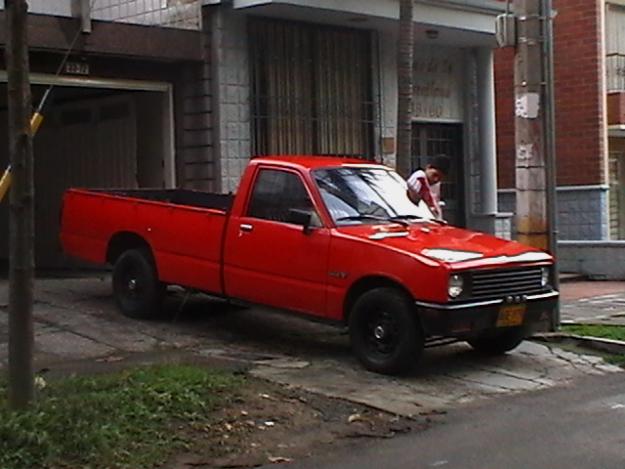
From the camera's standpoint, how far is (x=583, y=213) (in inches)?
872

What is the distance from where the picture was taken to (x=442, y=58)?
60.3ft

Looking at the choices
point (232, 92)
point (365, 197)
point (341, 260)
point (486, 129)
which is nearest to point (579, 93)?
point (486, 129)

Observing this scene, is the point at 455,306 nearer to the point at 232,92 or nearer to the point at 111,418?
the point at 111,418

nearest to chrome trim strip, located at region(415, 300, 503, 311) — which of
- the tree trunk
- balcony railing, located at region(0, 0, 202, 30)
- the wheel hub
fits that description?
the wheel hub

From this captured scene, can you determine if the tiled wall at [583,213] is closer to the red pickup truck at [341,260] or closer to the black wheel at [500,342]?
the red pickup truck at [341,260]

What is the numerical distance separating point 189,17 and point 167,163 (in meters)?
2.08

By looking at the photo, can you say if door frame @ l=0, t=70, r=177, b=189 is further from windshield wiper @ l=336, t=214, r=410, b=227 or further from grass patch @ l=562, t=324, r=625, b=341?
grass patch @ l=562, t=324, r=625, b=341

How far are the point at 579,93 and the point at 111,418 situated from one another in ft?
54.7

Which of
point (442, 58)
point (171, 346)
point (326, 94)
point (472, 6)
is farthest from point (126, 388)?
point (442, 58)

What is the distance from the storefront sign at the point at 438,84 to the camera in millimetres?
18000

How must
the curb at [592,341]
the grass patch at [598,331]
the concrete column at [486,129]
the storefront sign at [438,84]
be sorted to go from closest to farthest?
the curb at [592,341]
the grass patch at [598,331]
the storefront sign at [438,84]
the concrete column at [486,129]

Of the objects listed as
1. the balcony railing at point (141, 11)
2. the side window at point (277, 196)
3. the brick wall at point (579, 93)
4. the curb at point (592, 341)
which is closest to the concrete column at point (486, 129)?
the brick wall at point (579, 93)

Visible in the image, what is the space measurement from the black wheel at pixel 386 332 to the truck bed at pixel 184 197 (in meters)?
2.50

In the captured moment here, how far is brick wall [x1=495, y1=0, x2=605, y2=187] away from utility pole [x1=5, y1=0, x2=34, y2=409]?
16533 mm
